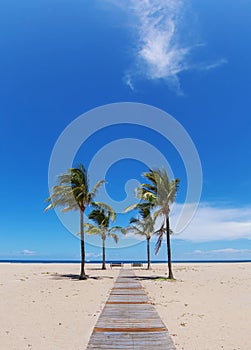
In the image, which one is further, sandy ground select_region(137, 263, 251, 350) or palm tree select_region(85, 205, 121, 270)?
palm tree select_region(85, 205, 121, 270)

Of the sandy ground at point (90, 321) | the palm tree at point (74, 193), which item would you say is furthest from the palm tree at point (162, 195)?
the sandy ground at point (90, 321)

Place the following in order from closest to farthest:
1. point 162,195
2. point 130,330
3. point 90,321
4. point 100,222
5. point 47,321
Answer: point 130,330, point 90,321, point 47,321, point 162,195, point 100,222

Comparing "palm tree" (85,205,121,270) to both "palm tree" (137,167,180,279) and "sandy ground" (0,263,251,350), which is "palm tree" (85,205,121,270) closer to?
"palm tree" (137,167,180,279)

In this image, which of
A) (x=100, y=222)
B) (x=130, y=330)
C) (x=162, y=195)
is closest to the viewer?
(x=130, y=330)

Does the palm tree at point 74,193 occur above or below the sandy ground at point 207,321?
above

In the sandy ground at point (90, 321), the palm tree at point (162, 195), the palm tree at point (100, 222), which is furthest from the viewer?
the palm tree at point (100, 222)

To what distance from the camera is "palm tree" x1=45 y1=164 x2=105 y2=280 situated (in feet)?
84.5

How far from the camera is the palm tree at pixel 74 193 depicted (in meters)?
25.8

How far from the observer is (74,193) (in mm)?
25766

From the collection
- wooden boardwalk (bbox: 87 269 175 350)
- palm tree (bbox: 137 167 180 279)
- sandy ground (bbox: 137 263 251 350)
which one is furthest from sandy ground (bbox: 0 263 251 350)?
palm tree (bbox: 137 167 180 279)

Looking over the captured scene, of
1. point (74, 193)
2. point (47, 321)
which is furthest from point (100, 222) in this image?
point (47, 321)

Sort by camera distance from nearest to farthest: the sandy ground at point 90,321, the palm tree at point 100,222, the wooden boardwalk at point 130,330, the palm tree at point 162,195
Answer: the wooden boardwalk at point 130,330 < the sandy ground at point 90,321 < the palm tree at point 162,195 < the palm tree at point 100,222

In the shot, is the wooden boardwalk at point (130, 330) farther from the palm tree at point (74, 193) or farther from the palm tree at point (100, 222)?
the palm tree at point (100, 222)

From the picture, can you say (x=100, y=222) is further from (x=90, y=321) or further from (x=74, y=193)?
(x=90, y=321)
